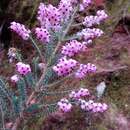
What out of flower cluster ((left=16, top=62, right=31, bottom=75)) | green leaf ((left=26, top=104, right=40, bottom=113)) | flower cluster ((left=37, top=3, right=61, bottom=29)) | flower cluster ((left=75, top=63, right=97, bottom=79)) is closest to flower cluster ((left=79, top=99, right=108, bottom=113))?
flower cluster ((left=75, top=63, right=97, bottom=79))

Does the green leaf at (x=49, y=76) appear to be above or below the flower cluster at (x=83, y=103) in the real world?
above

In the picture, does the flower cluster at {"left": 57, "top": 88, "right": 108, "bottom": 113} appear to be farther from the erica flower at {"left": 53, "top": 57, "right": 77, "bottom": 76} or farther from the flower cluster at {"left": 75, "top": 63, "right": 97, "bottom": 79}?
the erica flower at {"left": 53, "top": 57, "right": 77, "bottom": 76}

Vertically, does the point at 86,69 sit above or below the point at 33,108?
above

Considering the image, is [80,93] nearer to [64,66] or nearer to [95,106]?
[95,106]

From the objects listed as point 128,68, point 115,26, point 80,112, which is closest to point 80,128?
point 80,112

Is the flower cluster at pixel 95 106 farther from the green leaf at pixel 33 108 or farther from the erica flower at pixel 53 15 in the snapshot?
the erica flower at pixel 53 15

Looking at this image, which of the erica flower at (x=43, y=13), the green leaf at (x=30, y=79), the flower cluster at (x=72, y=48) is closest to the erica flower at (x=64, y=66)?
the flower cluster at (x=72, y=48)

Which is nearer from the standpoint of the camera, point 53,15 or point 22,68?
point 22,68

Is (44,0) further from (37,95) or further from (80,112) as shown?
(37,95)

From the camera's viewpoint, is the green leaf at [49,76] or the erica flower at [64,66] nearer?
the erica flower at [64,66]

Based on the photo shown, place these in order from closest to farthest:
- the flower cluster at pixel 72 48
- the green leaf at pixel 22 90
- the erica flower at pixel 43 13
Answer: the flower cluster at pixel 72 48
the erica flower at pixel 43 13
the green leaf at pixel 22 90

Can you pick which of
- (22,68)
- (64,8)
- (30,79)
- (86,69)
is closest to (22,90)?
(30,79)
